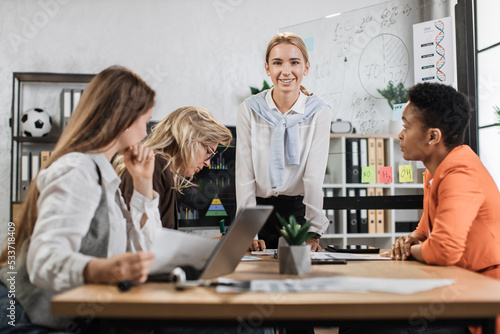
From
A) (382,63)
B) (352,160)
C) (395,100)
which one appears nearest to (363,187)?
(352,160)

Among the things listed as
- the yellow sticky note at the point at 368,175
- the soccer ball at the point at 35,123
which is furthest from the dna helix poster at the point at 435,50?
the soccer ball at the point at 35,123

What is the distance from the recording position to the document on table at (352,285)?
0.83 m

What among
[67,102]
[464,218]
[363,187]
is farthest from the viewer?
[67,102]

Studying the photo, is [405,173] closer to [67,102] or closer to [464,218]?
[464,218]

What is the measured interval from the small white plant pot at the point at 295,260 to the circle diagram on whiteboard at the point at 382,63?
5.99 ft

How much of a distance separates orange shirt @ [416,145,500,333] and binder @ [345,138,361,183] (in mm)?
1604

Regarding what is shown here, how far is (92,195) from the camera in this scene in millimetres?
1027

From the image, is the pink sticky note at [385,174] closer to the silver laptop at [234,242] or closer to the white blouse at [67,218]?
the silver laptop at [234,242]

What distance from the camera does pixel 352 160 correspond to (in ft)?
9.96

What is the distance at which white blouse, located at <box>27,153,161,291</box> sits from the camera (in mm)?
899

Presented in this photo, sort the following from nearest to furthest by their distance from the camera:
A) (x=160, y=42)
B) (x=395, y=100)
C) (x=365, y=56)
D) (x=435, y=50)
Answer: (x=435, y=50) < (x=395, y=100) < (x=365, y=56) < (x=160, y=42)

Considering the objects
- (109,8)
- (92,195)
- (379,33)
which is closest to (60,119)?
(109,8)

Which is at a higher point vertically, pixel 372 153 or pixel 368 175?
pixel 372 153

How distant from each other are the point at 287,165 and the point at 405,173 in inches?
33.5
